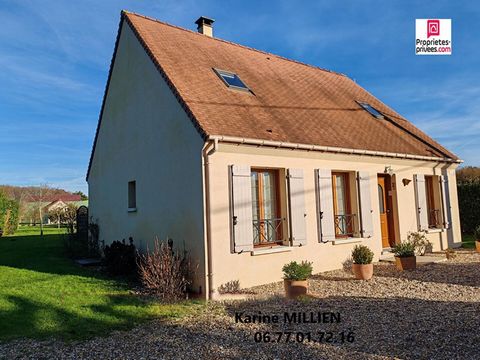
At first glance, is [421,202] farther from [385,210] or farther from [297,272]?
[297,272]

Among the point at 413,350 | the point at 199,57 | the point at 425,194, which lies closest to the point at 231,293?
the point at 413,350

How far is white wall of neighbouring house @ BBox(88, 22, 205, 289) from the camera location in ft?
25.6

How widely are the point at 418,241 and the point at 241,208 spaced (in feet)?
21.0

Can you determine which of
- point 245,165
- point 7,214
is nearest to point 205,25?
point 245,165

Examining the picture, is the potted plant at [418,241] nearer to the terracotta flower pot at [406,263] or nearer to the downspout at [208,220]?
the terracotta flower pot at [406,263]

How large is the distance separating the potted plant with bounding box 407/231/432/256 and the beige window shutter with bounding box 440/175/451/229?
5.52 ft

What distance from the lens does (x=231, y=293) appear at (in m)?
7.32

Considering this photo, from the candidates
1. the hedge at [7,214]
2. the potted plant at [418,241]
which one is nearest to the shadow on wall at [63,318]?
the potted plant at [418,241]

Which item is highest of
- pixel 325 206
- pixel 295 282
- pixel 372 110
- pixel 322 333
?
pixel 372 110

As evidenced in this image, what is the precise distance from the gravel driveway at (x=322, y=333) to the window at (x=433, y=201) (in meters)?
6.06

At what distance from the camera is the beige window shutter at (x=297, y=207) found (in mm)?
8578

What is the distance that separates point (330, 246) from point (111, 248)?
5.64 m

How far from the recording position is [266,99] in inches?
408

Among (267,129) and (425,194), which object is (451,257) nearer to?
(425,194)
